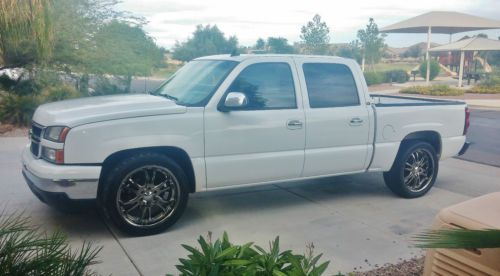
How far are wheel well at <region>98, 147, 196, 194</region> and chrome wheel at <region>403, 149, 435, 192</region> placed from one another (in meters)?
3.10

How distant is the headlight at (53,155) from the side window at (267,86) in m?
1.90

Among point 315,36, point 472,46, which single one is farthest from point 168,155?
point 472,46

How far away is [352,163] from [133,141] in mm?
2821

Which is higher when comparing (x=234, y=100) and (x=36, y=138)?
(x=234, y=100)

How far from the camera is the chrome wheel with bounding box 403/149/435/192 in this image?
6714mm

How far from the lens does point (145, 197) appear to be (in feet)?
16.4

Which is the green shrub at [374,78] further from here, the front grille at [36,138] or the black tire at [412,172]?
the front grille at [36,138]

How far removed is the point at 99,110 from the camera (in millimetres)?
4953

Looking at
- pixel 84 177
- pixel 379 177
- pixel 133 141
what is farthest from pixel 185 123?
pixel 379 177

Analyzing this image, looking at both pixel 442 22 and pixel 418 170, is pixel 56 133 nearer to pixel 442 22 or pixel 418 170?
pixel 418 170

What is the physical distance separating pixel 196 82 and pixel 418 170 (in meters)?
3.33

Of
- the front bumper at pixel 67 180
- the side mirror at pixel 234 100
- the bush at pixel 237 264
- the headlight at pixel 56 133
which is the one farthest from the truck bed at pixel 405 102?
the bush at pixel 237 264

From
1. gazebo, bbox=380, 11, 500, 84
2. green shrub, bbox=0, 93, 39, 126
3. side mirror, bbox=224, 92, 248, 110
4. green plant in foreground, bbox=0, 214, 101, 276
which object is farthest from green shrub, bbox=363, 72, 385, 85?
green plant in foreground, bbox=0, 214, 101, 276

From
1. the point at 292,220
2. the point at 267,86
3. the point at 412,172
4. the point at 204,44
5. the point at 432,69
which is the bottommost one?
the point at 292,220
